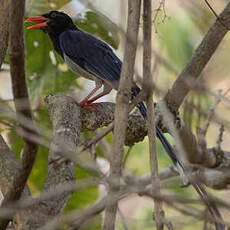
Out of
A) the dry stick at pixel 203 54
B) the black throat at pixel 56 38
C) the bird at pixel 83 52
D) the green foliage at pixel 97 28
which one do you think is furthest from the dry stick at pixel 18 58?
the black throat at pixel 56 38

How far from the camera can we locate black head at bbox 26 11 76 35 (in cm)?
483

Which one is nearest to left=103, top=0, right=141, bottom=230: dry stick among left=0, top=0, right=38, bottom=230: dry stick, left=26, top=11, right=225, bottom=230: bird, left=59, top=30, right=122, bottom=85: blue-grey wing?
left=0, top=0, right=38, bottom=230: dry stick

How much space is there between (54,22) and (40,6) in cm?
35

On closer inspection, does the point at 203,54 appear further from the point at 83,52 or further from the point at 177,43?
the point at 177,43

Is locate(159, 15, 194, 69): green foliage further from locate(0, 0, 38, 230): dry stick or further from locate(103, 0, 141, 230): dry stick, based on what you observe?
locate(0, 0, 38, 230): dry stick

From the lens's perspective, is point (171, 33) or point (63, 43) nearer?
point (63, 43)

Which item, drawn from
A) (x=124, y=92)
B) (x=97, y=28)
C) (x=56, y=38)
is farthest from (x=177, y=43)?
(x=124, y=92)

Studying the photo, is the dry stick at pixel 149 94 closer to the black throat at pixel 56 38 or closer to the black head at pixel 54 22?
the black head at pixel 54 22

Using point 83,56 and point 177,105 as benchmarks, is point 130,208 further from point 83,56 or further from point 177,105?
point 177,105

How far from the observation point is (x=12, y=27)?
198 cm

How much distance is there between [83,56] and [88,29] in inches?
10.8

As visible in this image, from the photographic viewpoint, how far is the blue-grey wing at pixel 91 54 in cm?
442

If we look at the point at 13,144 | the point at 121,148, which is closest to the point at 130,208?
the point at 13,144

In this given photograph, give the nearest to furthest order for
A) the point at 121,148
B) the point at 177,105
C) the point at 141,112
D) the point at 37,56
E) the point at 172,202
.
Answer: the point at 172,202 < the point at 121,148 < the point at 177,105 < the point at 141,112 < the point at 37,56
